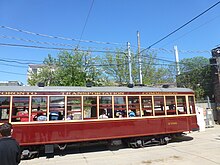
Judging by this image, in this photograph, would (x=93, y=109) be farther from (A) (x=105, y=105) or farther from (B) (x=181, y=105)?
(B) (x=181, y=105)

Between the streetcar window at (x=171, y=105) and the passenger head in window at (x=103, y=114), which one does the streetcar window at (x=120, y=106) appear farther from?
the streetcar window at (x=171, y=105)

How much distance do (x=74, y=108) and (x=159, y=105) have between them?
4251mm

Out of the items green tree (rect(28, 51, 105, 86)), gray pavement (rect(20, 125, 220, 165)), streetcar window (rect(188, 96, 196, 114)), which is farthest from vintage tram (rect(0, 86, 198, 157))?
green tree (rect(28, 51, 105, 86))

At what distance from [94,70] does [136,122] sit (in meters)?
15.6

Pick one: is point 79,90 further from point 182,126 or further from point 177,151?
point 182,126

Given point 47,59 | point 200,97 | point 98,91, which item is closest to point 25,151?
point 98,91

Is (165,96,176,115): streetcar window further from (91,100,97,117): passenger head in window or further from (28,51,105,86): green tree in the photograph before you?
(28,51,105,86): green tree

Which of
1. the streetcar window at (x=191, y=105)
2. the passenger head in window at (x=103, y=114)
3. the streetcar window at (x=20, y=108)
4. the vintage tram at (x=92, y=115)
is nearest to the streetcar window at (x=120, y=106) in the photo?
the vintage tram at (x=92, y=115)

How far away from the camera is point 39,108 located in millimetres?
8117

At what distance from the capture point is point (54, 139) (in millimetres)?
7969

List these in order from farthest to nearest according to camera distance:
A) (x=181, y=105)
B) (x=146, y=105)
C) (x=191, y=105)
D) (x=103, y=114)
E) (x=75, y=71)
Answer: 1. (x=75, y=71)
2. (x=191, y=105)
3. (x=181, y=105)
4. (x=146, y=105)
5. (x=103, y=114)

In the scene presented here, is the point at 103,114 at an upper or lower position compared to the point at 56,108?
lower

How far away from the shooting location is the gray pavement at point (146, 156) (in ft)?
23.2

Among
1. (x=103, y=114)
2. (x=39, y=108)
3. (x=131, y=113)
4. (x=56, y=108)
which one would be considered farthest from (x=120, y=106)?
(x=39, y=108)
